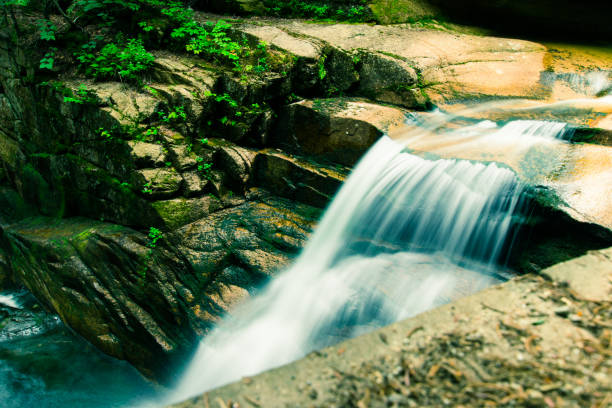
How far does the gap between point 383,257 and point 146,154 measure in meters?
3.03

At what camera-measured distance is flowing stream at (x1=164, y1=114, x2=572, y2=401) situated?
3459 mm

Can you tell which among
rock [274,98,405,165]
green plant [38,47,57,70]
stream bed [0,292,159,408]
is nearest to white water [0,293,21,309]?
stream bed [0,292,159,408]

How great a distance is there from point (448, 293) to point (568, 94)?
3.90 metres

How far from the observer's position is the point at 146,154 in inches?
172

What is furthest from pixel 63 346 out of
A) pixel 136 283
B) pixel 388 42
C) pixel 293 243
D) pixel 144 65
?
pixel 388 42

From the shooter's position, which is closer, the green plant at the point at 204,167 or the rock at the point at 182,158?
the rock at the point at 182,158

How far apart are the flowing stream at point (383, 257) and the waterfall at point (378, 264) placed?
0.01 meters

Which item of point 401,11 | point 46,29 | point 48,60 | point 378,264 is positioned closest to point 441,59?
point 401,11

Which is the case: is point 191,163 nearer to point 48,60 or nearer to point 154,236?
point 154,236

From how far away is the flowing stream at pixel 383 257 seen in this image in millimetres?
3459

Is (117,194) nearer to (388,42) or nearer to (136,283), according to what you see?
(136,283)

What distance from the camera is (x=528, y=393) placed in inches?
60.5

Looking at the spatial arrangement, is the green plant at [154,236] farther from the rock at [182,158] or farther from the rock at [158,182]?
the rock at [182,158]

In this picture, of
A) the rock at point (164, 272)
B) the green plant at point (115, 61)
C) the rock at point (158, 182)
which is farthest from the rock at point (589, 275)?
the green plant at point (115, 61)
